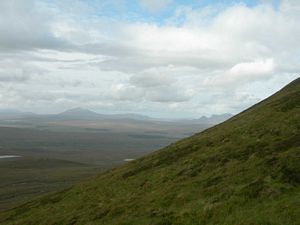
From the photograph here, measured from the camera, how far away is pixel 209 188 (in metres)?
29.4

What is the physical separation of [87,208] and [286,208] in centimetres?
2409

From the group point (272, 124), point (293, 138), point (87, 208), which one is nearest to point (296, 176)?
point (293, 138)

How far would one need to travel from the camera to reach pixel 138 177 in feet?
153

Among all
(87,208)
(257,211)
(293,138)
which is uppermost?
(293,138)

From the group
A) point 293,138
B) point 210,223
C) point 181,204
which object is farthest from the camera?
point 293,138

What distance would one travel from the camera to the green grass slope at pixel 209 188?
75.9ft

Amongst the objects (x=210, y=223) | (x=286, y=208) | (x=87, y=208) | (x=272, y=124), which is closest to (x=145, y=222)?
(x=210, y=223)

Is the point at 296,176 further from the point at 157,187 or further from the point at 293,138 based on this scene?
the point at 157,187

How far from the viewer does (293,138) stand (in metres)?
33.8

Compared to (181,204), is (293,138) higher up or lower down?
higher up

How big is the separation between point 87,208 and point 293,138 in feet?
69.7

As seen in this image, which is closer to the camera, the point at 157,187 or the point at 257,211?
the point at 257,211

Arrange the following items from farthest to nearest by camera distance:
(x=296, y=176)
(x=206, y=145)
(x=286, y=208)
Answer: (x=206, y=145)
(x=296, y=176)
(x=286, y=208)

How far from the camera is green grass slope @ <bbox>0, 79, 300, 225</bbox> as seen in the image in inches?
911
